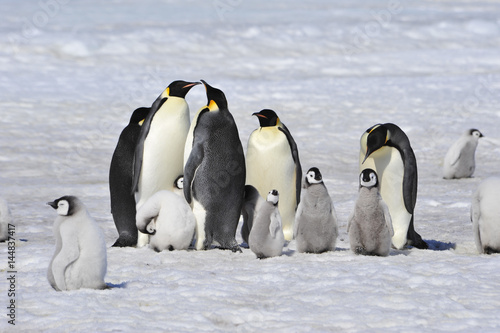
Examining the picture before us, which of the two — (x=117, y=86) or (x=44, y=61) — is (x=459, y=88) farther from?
(x=44, y=61)

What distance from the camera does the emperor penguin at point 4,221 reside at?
5.62 metres

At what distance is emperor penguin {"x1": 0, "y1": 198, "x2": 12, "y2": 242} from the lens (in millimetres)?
5622

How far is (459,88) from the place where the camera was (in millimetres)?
17156

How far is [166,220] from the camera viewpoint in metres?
5.17

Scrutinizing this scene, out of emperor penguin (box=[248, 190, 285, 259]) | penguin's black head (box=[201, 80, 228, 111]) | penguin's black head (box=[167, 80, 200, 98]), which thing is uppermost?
penguin's black head (box=[167, 80, 200, 98])

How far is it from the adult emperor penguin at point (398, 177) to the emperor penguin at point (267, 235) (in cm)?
107

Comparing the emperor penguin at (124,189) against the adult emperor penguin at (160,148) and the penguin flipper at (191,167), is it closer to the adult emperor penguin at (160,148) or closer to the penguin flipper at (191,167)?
the adult emperor penguin at (160,148)

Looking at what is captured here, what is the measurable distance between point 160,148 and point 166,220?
2.83 ft

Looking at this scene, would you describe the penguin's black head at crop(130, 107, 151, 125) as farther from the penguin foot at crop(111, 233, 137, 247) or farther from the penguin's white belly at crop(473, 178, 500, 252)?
the penguin's white belly at crop(473, 178, 500, 252)

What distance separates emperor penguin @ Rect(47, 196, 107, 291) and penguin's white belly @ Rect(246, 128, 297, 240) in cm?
287

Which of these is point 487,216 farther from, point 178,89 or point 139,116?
point 139,116

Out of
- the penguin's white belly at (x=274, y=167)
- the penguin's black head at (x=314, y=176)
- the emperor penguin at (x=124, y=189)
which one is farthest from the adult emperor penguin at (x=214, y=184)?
the penguin's white belly at (x=274, y=167)

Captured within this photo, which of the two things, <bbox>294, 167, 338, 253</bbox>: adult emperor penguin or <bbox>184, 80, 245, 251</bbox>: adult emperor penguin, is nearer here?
<bbox>294, 167, 338, 253</bbox>: adult emperor penguin

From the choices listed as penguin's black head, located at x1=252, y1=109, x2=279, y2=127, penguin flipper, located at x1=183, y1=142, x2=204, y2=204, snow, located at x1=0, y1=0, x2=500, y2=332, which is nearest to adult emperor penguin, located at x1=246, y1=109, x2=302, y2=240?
penguin's black head, located at x1=252, y1=109, x2=279, y2=127
